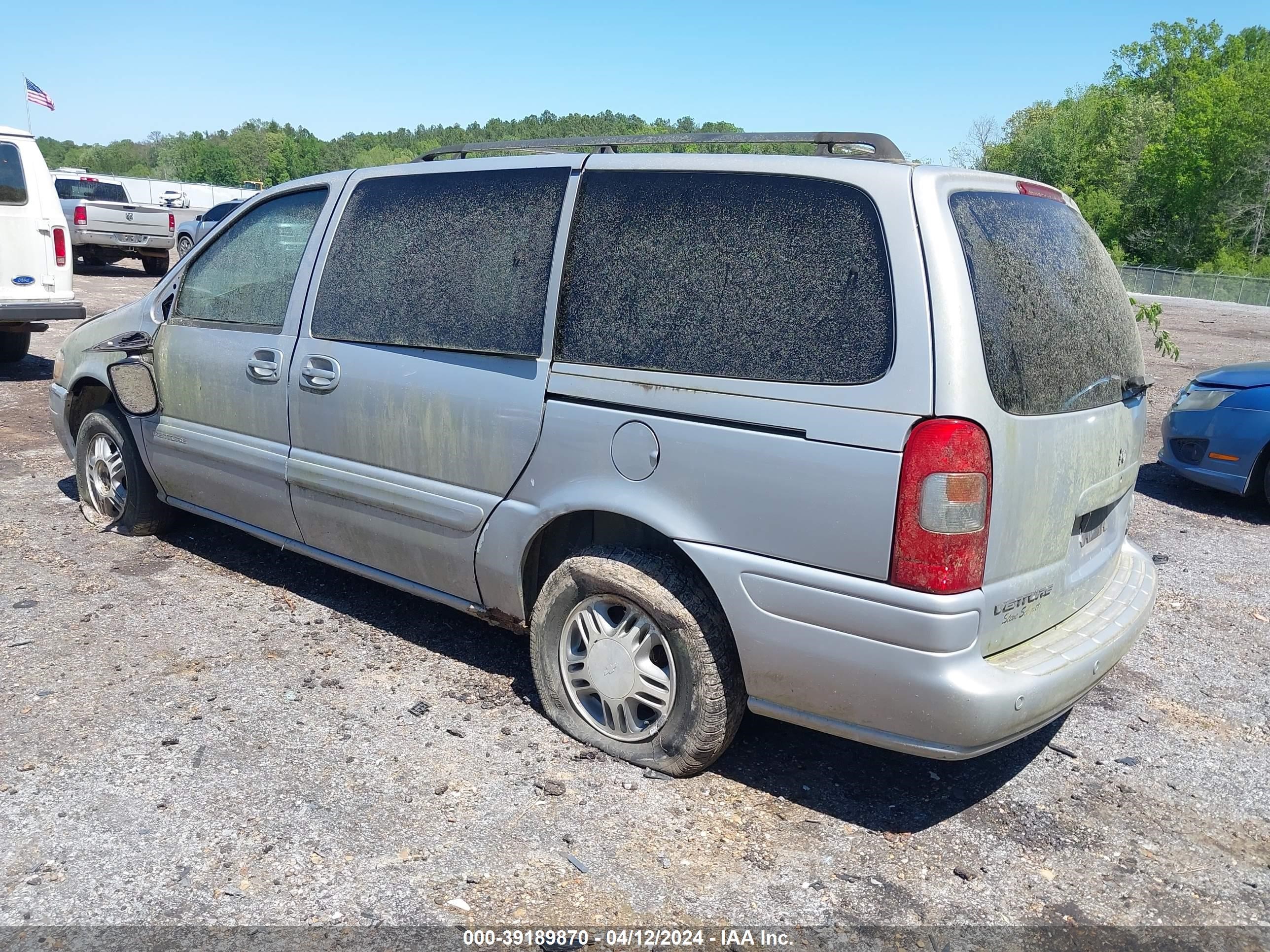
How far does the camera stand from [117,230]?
19.8 meters

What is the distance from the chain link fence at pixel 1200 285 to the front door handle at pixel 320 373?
1757 inches

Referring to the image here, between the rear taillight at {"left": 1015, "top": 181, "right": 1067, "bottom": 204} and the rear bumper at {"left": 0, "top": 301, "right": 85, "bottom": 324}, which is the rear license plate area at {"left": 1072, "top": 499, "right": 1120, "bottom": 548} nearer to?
the rear taillight at {"left": 1015, "top": 181, "right": 1067, "bottom": 204}

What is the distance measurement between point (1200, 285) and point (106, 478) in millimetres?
49985

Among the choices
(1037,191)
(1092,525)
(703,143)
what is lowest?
(1092,525)

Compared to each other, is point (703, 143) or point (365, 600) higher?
point (703, 143)

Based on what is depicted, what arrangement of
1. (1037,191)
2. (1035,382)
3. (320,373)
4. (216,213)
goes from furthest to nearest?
1. (216,213)
2. (320,373)
3. (1037,191)
4. (1035,382)

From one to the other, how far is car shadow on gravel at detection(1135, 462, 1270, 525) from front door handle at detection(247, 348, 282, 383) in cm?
576

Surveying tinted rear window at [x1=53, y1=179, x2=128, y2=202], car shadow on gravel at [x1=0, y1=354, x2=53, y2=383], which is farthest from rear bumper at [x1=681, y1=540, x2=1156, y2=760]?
tinted rear window at [x1=53, y1=179, x2=128, y2=202]

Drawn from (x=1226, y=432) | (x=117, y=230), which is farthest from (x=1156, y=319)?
(x=117, y=230)

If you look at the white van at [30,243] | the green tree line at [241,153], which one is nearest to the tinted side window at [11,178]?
the white van at [30,243]

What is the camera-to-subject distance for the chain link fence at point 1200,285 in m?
43.6

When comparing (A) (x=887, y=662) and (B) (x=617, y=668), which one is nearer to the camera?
(A) (x=887, y=662)

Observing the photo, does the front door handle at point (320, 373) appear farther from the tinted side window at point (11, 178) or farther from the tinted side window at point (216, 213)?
the tinted side window at point (216, 213)

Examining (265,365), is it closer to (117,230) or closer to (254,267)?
(254,267)
